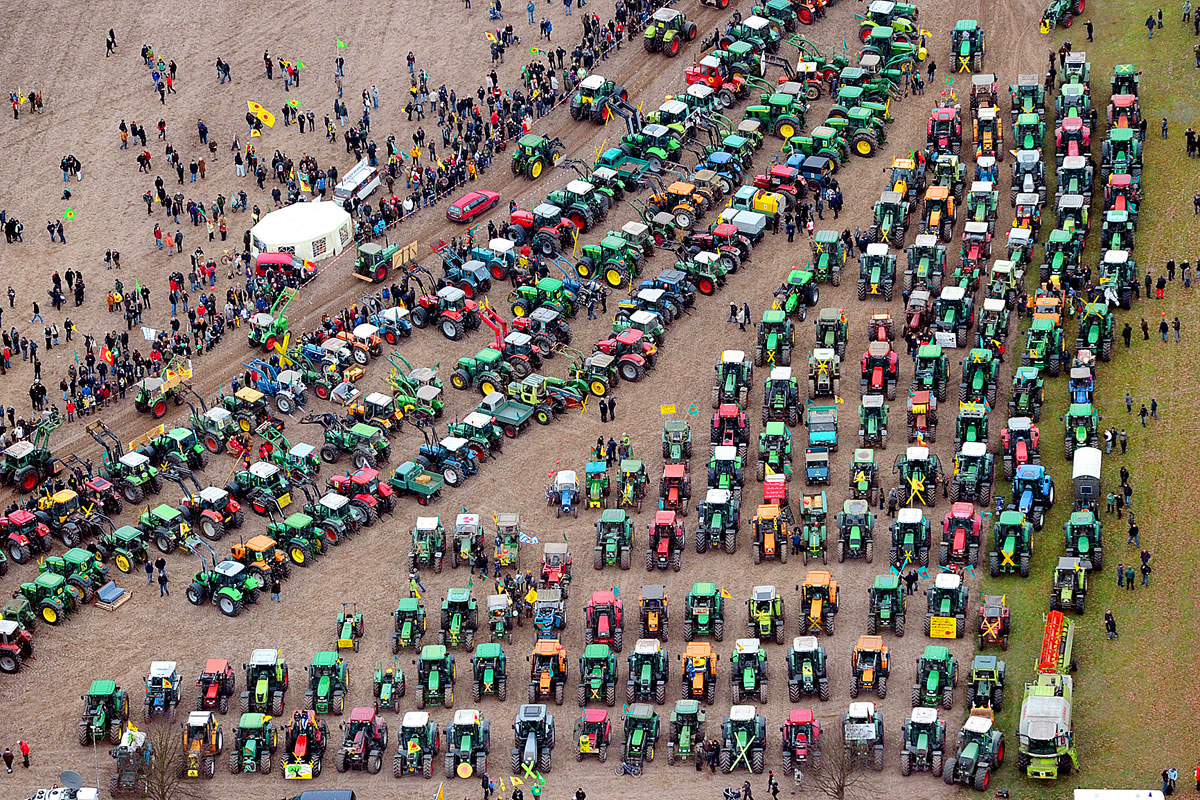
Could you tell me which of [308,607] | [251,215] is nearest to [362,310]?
[251,215]

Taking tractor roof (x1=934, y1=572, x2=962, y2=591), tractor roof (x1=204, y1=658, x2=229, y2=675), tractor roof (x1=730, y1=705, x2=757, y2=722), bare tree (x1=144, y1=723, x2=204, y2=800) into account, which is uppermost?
tractor roof (x1=934, y1=572, x2=962, y2=591)

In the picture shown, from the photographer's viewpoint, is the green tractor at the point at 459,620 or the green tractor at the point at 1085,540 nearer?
the green tractor at the point at 1085,540

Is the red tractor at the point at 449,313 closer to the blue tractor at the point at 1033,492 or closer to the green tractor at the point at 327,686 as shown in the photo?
the green tractor at the point at 327,686

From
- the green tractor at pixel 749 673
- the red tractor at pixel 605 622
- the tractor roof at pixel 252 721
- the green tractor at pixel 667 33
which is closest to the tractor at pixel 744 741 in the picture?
the green tractor at pixel 749 673

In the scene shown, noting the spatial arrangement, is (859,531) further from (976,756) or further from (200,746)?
(200,746)

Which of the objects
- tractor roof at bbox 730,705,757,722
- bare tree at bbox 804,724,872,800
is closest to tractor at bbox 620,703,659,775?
tractor roof at bbox 730,705,757,722

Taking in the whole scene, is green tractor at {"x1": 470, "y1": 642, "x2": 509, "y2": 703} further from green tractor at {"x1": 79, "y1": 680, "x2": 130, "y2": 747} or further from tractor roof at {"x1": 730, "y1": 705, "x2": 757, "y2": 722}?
green tractor at {"x1": 79, "y1": 680, "x2": 130, "y2": 747}

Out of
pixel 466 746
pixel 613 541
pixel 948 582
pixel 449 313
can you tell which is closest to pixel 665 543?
pixel 613 541
